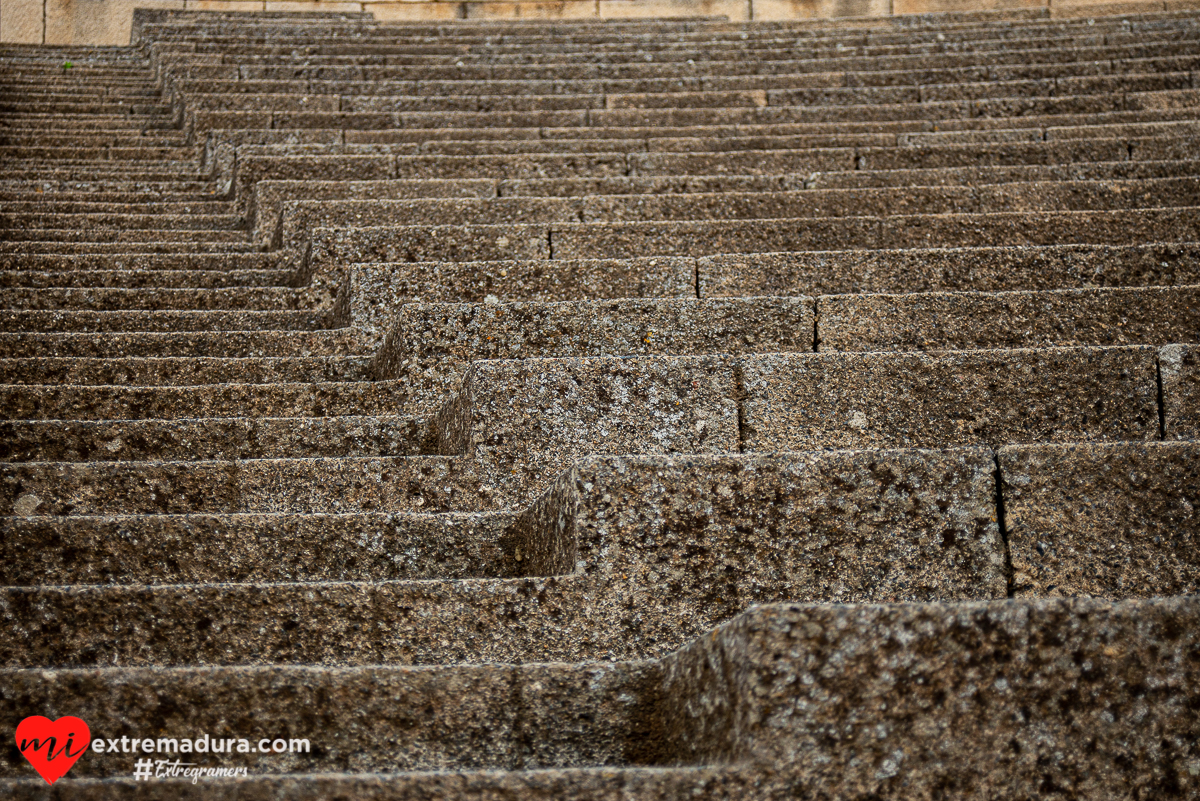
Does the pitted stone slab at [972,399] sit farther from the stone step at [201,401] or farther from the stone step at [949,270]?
the stone step at [201,401]

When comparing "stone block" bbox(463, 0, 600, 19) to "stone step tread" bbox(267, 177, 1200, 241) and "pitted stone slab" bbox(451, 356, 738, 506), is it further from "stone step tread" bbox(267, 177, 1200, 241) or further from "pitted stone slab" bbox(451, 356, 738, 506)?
"pitted stone slab" bbox(451, 356, 738, 506)

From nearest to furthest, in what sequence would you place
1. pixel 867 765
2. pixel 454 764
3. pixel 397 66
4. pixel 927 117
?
pixel 867 765
pixel 454 764
pixel 927 117
pixel 397 66

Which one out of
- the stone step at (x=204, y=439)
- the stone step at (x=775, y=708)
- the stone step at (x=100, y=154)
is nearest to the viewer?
the stone step at (x=775, y=708)

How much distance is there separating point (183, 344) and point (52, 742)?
2498 millimetres

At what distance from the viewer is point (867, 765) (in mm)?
1646

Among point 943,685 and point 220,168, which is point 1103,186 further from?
point 220,168

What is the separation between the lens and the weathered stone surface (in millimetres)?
2314

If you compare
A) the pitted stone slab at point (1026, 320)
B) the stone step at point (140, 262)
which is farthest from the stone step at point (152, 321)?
the pitted stone slab at point (1026, 320)

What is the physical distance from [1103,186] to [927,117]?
242 cm

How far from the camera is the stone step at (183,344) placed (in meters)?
4.11

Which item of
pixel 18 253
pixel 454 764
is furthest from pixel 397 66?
pixel 454 764

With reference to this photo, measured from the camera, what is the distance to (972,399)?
2.96 m

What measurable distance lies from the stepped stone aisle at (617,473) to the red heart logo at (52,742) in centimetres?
2

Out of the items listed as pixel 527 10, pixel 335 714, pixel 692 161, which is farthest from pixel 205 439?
pixel 527 10
